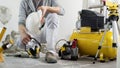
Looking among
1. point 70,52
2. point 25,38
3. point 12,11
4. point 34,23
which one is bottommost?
point 70,52

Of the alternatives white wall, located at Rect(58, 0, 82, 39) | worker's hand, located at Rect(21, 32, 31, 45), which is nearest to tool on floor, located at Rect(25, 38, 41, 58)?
worker's hand, located at Rect(21, 32, 31, 45)

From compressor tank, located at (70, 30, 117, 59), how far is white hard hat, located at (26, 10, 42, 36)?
1.80 feet

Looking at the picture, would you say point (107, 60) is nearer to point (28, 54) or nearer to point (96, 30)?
point (96, 30)

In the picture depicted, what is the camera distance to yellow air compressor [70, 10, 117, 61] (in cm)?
228

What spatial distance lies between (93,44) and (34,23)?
918 mm

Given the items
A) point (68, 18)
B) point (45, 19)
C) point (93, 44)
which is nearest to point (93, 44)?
point (93, 44)

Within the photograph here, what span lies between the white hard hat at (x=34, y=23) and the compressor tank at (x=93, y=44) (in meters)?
0.55

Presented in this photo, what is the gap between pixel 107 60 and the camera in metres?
2.33

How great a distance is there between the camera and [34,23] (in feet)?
9.27

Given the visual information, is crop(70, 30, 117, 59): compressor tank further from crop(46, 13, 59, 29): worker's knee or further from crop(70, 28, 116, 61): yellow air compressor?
crop(46, 13, 59, 29): worker's knee

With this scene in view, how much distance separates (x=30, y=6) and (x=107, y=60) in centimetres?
124

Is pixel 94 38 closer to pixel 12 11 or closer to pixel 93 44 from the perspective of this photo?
pixel 93 44

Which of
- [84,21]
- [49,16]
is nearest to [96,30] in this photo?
[84,21]

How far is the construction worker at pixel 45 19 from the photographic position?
8.09ft
